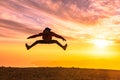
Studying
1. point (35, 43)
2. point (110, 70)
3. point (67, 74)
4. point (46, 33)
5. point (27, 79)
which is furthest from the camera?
point (110, 70)

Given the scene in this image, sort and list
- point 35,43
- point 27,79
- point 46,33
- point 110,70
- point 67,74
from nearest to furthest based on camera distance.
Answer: point 46,33
point 35,43
point 27,79
point 67,74
point 110,70

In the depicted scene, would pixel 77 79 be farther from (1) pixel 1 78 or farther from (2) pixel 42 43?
(2) pixel 42 43

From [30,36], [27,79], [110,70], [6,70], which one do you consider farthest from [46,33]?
[110,70]

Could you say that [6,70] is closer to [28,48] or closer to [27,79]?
[27,79]

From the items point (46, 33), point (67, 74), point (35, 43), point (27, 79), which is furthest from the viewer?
point (67, 74)

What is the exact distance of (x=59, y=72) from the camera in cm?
4769

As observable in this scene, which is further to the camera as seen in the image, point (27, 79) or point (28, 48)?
point (27, 79)

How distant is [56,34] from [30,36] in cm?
254

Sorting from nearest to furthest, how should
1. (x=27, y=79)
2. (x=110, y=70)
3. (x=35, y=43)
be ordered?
1. (x=35, y=43)
2. (x=27, y=79)
3. (x=110, y=70)

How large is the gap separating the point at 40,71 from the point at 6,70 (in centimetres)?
507

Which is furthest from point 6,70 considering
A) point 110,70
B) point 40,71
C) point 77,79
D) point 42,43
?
point 42,43

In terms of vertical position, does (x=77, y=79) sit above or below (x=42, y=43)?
below

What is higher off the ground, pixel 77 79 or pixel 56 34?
pixel 56 34

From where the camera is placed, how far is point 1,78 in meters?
42.0
